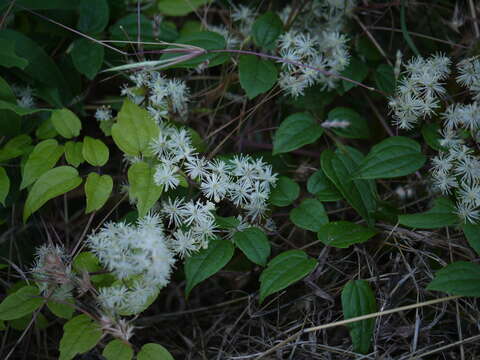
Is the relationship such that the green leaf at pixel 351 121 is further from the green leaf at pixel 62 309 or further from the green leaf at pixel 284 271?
the green leaf at pixel 62 309

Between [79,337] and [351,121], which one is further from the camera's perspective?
[351,121]

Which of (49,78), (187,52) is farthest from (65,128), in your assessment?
(187,52)

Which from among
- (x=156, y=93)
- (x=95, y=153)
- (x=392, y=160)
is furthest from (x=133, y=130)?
(x=392, y=160)

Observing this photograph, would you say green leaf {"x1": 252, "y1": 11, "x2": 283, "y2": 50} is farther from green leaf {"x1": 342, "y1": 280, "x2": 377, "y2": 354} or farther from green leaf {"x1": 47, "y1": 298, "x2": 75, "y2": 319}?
green leaf {"x1": 47, "y1": 298, "x2": 75, "y2": 319}

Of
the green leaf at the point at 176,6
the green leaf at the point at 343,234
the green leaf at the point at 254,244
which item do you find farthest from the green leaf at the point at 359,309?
the green leaf at the point at 176,6

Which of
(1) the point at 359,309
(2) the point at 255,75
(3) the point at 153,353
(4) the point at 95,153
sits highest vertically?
(2) the point at 255,75

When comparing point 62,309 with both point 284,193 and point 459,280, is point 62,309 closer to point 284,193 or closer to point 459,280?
point 284,193
